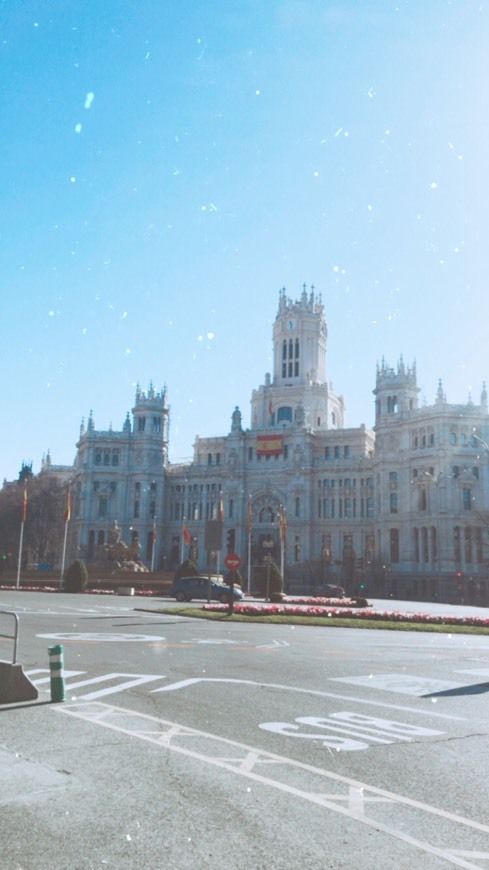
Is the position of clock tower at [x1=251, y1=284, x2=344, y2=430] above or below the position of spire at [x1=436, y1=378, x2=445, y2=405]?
above

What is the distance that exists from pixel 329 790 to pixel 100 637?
48.9 ft

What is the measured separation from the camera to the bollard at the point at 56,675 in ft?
34.2

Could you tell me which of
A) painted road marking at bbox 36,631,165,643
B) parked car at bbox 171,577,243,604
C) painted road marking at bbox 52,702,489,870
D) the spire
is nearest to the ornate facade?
the spire

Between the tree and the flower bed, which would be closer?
the flower bed

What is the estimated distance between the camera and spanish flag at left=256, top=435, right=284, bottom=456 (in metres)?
107

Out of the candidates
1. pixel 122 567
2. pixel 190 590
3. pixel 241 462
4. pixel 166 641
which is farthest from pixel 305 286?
pixel 166 641

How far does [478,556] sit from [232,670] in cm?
7511

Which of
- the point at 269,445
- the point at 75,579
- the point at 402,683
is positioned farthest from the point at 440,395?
the point at 402,683

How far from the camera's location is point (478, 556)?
84.1 meters

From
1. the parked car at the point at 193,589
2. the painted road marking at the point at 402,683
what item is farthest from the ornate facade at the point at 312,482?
the painted road marking at the point at 402,683

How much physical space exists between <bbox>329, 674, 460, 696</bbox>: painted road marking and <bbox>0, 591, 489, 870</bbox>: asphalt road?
69 millimetres

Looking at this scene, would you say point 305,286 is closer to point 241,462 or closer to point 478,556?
point 241,462

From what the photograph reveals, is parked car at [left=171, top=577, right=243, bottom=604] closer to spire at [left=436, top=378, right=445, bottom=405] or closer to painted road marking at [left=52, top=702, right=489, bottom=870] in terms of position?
painted road marking at [left=52, top=702, right=489, bottom=870]

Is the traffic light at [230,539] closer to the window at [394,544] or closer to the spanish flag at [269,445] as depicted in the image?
the spanish flag at [269,445]
